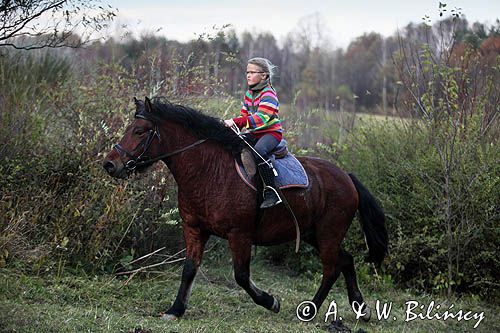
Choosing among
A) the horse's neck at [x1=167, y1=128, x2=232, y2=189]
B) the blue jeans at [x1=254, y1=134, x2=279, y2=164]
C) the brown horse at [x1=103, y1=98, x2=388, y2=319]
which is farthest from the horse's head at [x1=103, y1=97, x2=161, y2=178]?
the blue jeans at [x1=254, y1=134, x2=279, y2=164]

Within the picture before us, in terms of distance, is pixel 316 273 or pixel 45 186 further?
pixel 316 273

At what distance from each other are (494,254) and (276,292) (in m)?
3.39

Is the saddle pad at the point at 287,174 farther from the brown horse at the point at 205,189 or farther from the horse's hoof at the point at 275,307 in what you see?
the horse's hoof at the point at 275,307

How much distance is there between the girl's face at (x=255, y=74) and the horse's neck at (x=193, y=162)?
2.94 ft

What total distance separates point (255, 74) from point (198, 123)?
85cm

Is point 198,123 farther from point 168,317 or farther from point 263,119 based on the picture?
point 168,317

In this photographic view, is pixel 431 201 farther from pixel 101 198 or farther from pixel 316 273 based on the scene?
pixel 101 198

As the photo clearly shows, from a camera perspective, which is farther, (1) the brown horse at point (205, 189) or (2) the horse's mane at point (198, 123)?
(2) the horse's mane at point (198, 123)

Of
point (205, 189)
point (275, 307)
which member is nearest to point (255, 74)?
point (205, 189)

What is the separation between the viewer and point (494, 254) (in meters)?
9.79

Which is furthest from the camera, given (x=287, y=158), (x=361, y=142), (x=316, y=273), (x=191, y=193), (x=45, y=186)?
(x=361, y=142)

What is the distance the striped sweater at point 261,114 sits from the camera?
23.3 ft

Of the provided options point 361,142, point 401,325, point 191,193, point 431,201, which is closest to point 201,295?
point 191,193

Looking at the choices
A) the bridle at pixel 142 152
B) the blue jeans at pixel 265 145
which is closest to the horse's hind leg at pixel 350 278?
the blue jeans at pixel 265 145
